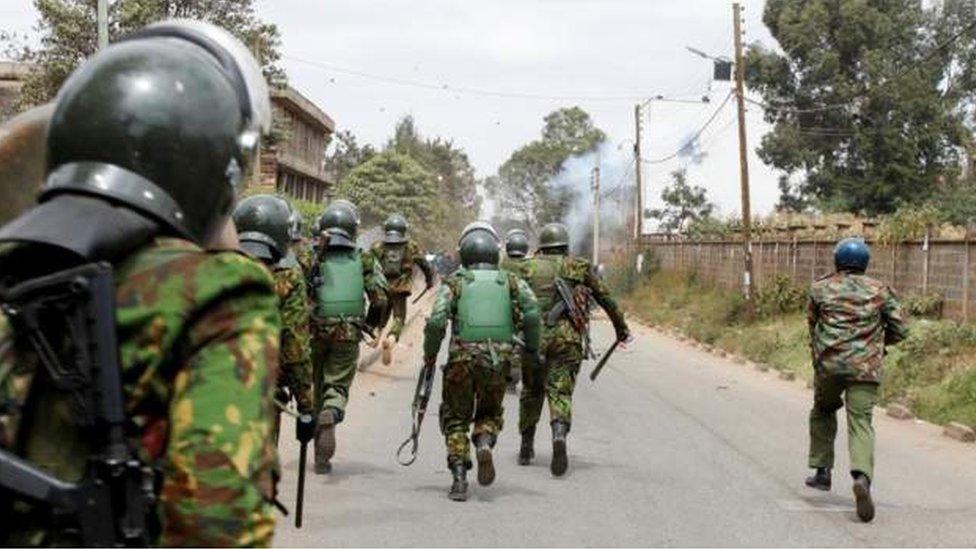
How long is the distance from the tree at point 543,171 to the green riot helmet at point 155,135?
84.7 meters

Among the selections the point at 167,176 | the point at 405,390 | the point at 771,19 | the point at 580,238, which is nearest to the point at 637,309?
the point at 771,19

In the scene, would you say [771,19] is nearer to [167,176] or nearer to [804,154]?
[804,154]

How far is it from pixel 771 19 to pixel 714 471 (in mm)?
35641

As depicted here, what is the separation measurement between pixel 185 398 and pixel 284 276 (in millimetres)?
4489

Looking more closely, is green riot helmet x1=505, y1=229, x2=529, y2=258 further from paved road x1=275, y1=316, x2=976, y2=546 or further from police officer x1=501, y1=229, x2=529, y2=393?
paved road x1=275, y1=316, x2=976, y2=546

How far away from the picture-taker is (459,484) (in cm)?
730

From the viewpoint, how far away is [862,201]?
3916 cm

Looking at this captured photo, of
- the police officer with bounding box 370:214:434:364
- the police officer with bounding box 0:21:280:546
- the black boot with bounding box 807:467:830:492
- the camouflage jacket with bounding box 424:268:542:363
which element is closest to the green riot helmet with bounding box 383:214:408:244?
the police officer with bounding box 370:214:434:364

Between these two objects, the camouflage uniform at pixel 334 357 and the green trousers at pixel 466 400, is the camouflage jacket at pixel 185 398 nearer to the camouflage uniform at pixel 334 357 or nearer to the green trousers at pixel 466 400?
the green trousers at pixel 466 400

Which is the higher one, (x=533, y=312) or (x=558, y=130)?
(x=558, y=130)

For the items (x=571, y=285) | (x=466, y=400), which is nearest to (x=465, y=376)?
(x=466, y=400)

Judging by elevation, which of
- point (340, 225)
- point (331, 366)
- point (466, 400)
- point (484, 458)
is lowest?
point (484, 458)

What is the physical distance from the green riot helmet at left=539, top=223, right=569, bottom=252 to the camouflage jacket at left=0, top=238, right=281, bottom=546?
7513 mm

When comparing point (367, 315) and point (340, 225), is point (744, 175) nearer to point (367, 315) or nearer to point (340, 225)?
point (367, 315)
